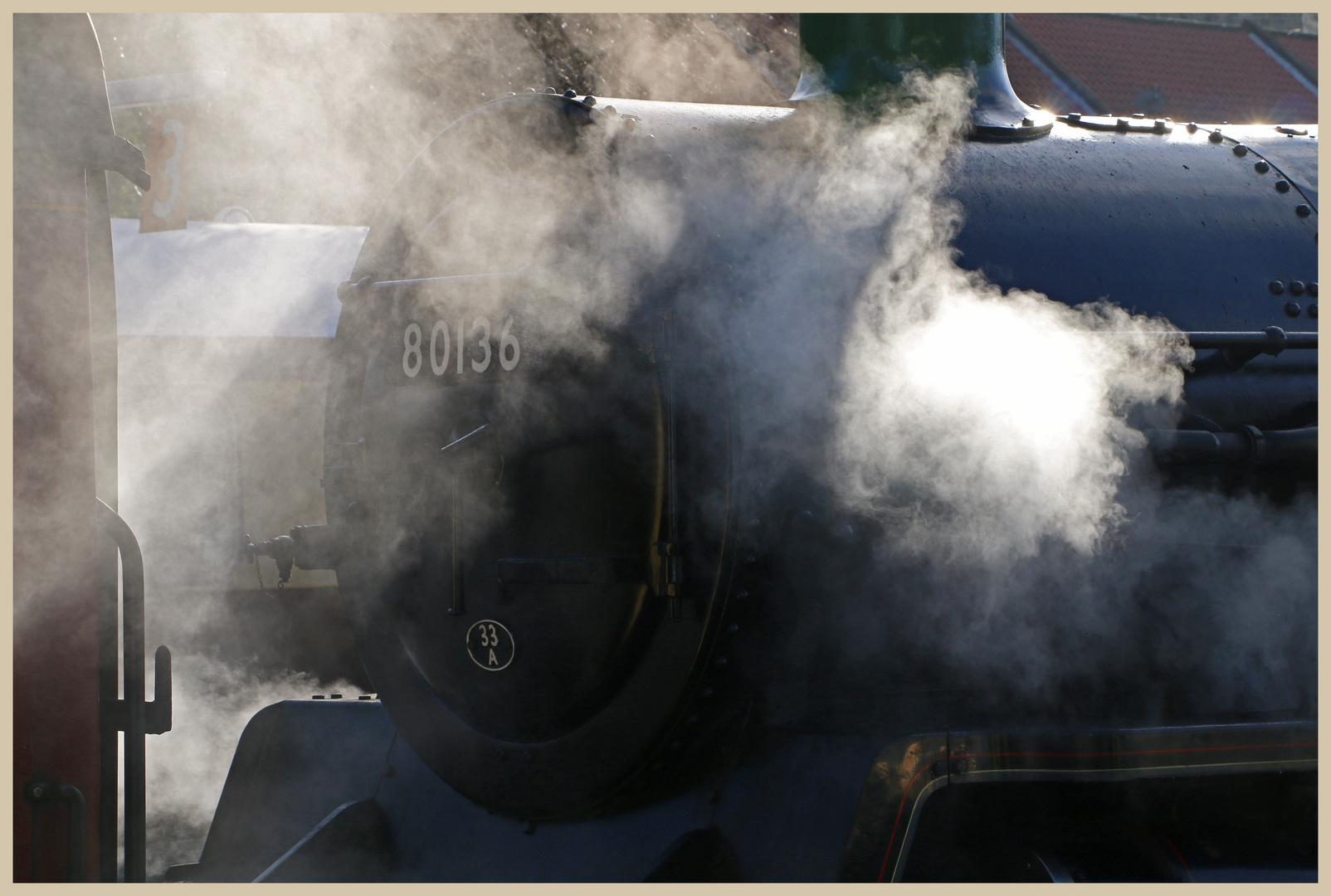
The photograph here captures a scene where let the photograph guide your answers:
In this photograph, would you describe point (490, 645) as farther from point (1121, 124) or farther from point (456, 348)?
point (1121, 124)

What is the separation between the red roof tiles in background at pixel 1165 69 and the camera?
13867mm

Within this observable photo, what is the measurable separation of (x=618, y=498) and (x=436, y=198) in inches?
31.6

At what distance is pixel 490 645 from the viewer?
2.21m

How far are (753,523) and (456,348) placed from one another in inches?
27.7

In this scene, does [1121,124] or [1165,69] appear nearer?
[1121,124]

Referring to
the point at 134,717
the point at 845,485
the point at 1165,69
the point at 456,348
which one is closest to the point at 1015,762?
the point at 845,485

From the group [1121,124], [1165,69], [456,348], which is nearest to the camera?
[456,348]

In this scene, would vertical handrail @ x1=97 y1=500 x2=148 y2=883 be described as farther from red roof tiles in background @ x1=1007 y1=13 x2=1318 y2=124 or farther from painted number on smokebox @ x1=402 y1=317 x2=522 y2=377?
red roof tiles in background @ x1=1007 y1=13 x2=1318 y2=124

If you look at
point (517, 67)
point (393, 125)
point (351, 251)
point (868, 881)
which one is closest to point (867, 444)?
point (868, 881)

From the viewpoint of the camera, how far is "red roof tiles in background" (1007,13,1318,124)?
13867 millimetres

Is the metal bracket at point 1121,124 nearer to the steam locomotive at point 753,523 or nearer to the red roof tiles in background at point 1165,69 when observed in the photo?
the steam locomotive at point 753,523

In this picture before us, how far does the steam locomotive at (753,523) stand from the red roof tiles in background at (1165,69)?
476 inches

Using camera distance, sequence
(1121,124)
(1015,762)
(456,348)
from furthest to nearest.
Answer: (1121,124)
(456,348)
(1015,762)

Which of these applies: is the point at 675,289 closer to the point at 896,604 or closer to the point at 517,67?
the point at 896,604
